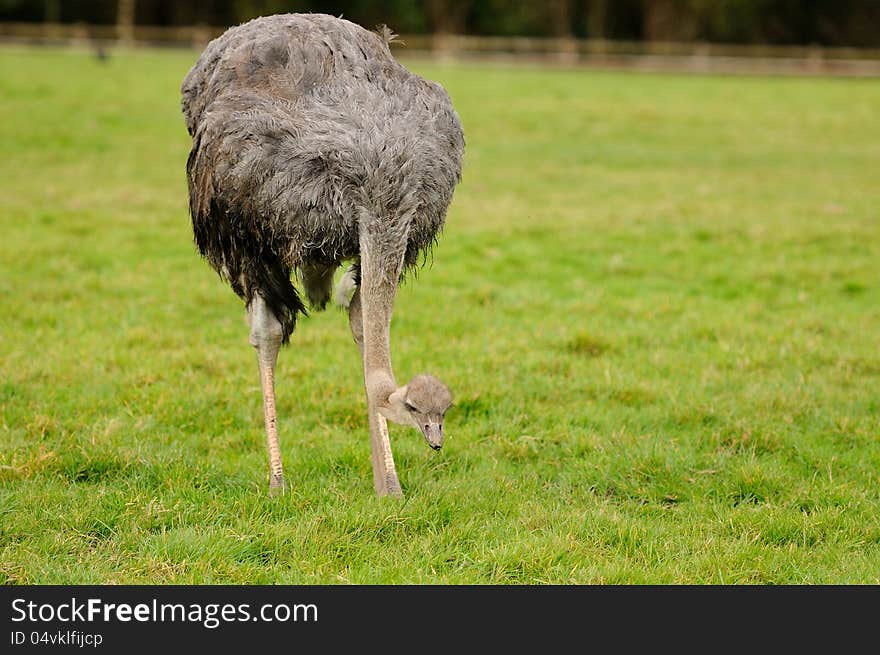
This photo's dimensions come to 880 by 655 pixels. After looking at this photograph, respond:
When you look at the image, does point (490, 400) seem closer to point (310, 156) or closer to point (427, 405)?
point (310, 156)

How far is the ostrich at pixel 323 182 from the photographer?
544 cm

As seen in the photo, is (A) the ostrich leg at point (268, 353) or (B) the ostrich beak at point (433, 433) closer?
(B) the ostrich beak at point (433, 433)

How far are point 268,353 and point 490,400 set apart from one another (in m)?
1.89

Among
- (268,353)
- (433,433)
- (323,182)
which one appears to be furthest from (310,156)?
(433,433)

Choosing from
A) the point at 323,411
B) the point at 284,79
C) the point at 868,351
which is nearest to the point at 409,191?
the point at 284,79

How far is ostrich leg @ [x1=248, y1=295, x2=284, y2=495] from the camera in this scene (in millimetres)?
6289

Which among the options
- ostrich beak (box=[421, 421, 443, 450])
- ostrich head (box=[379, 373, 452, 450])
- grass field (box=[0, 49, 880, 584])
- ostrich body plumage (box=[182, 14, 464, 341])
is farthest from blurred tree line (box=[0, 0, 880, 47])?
ostrich beak (box=[421, 421, 443, 450])

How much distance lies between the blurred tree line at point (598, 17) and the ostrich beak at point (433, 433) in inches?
2100

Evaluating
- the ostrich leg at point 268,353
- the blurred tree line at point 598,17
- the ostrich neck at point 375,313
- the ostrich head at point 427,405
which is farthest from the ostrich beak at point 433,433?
the blurred tree line at point 598,17

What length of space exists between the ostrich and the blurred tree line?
5136 cm

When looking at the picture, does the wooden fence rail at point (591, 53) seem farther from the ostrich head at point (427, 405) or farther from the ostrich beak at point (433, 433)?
the ostrich beak at point (433, 433)

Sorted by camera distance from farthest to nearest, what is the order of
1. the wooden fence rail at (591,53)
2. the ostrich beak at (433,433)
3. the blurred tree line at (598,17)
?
the blurred tree line at (598,17) → the wooden fence rail at (591,53) → the ostrich beak at (433,433)

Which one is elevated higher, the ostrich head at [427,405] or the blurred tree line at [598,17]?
the blurred tree line at [598,17]

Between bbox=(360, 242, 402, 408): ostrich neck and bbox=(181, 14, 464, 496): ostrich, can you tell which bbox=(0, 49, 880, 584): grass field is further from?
bbox=(360, 242, 402, 408): ostrich neck
